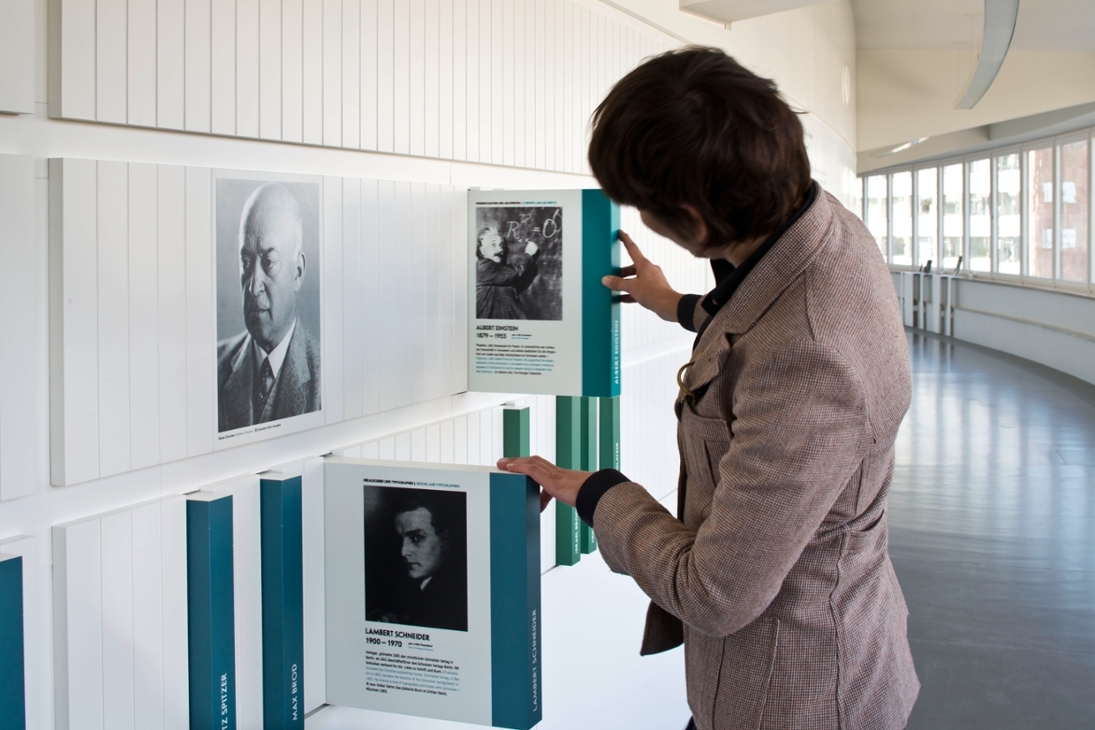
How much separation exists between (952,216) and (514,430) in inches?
718

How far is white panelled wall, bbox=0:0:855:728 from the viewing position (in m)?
1.43

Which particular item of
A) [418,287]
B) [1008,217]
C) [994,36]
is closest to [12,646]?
[418,287]

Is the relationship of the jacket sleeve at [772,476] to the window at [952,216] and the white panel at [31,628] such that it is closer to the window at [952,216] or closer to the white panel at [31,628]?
the white panel at [31,628]

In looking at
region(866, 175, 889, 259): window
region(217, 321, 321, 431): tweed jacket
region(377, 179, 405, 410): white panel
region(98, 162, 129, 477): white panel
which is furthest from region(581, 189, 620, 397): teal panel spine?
region(866, 175, 889, 259): window

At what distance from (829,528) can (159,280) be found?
1198 mm

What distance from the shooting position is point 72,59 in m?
1.44

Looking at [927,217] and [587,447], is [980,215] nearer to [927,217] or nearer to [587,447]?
[927,217]

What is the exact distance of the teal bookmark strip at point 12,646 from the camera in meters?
1.35

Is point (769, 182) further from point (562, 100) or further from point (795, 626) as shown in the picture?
point (562, 100)

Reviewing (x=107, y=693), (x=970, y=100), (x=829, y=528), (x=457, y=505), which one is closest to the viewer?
(x=829, y=528)

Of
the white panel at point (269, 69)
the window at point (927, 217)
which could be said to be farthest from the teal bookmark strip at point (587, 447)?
the window at point (927, 217)

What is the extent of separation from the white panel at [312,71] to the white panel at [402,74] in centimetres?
29

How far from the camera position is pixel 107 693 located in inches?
60.6

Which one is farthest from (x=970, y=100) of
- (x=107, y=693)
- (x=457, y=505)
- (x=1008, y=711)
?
(x=107, y=693)
